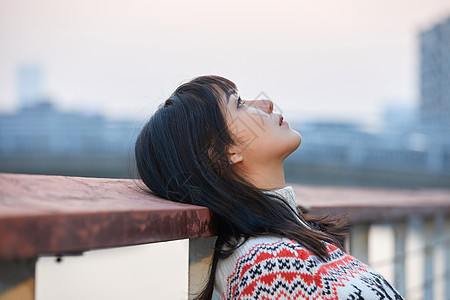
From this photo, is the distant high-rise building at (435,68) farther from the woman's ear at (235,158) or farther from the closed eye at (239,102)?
the woman's ear at (235,158)

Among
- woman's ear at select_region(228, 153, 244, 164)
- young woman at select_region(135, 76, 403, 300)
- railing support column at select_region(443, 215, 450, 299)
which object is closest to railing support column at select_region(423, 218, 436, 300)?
railing support column at select_region(443, 215, 450, 299)

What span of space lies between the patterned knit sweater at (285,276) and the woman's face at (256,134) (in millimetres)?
313

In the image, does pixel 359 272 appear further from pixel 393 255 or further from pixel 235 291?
pixel 393 255

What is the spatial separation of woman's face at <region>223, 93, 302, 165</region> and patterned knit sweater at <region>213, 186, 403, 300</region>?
0.31 metres

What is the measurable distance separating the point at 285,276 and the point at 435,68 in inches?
1890

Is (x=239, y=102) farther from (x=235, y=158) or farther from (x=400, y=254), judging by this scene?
(x=400, y=254)

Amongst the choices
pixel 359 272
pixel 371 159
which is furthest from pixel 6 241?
pixel 371 159

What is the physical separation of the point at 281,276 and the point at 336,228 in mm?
619

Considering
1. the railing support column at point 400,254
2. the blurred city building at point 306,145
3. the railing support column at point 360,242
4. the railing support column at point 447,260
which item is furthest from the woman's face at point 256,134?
the blurred city building at point 306,145

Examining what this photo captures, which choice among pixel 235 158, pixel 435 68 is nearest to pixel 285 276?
pixel 235 158

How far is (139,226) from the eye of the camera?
29.4 inches

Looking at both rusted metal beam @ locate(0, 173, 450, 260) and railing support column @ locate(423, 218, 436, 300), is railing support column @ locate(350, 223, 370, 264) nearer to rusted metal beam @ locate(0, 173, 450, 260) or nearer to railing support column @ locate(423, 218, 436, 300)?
railing support column @ locate(423, 218, 436, 300)

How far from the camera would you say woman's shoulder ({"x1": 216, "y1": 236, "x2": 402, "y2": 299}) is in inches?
40.1

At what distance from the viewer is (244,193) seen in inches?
51.1
